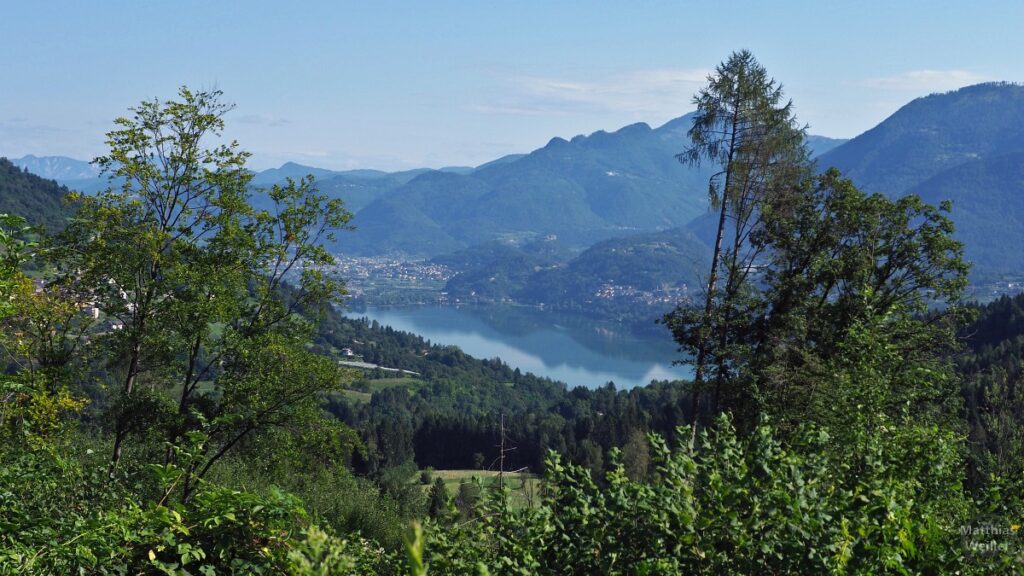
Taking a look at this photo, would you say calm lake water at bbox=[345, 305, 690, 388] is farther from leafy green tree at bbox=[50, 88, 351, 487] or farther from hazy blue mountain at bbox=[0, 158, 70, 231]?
leafy green tree at bbox=[50, 88, 351, 487]

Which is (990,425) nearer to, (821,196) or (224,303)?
(821,196)

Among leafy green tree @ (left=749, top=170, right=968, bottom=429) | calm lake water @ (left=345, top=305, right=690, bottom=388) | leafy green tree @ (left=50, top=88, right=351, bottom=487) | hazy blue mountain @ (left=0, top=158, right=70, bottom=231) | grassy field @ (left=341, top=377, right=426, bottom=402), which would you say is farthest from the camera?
calm lake water @ (left=345, top=305, right=690, bottom=388)

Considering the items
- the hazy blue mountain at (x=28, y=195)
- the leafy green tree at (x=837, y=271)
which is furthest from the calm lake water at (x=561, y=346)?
the leafy green tree at (x=837, y=271)

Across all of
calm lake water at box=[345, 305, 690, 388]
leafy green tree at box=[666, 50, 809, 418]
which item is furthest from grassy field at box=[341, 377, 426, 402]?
leafy green tree at box=[666, 50, 809, 418]

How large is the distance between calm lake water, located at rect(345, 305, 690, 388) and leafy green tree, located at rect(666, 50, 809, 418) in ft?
315

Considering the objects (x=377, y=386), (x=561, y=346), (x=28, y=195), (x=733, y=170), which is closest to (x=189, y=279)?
(x=733, y=170)

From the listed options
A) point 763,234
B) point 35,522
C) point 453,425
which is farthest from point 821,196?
point 453,425

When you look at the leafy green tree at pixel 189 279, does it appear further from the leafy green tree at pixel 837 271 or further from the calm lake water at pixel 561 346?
the calm lake water at pixel 561 346

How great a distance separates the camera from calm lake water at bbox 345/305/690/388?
124688mm

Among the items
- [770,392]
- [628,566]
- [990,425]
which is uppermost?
[628,566]

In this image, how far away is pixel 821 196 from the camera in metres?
15.3

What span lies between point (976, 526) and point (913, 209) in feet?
40.8

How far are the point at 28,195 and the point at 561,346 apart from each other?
99.3 m

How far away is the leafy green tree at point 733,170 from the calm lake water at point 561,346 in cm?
9603
